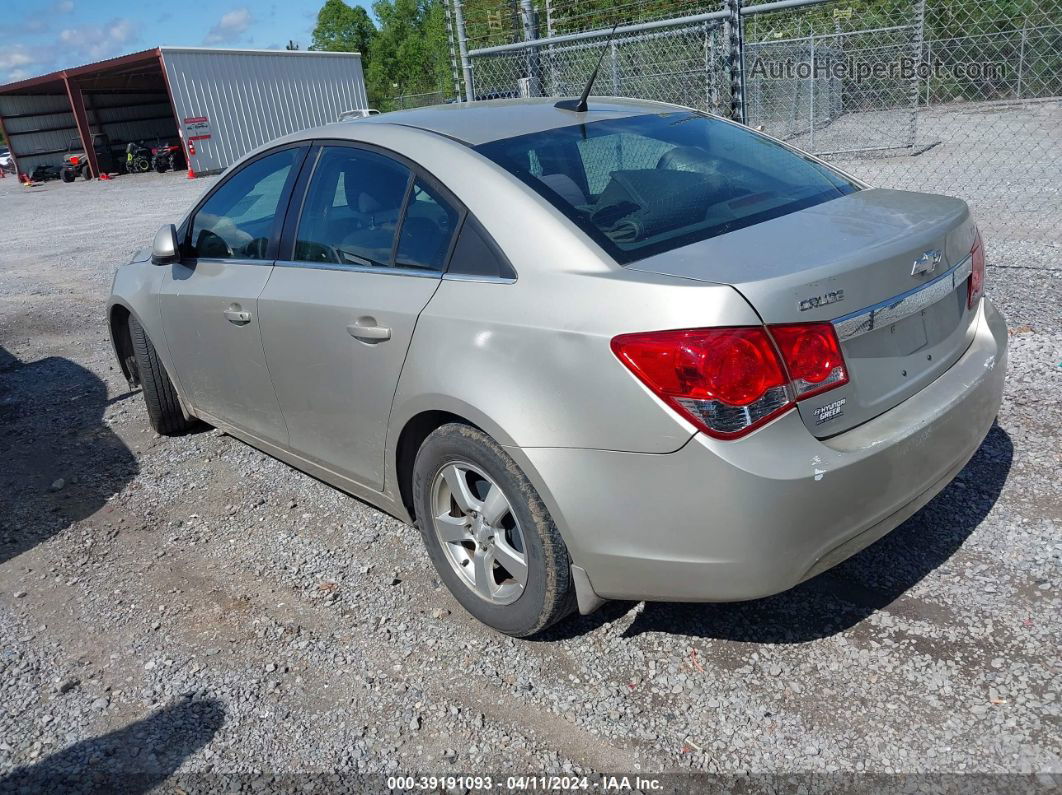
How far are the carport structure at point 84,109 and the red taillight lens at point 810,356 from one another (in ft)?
109

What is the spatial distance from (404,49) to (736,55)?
62089mm

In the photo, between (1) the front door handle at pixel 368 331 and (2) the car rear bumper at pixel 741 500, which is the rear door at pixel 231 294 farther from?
(2) the car rear bumper at pixel 741 500

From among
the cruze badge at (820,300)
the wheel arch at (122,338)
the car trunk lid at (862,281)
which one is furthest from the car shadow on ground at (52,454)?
the cruze badge at (820,300)

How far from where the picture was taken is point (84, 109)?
32.6 m

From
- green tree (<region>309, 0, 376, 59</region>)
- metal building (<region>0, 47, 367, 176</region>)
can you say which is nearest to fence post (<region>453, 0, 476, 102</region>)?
metal building (<region>0, 47, 367, 176</region>)

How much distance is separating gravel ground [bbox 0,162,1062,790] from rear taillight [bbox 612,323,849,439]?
0.94 metres

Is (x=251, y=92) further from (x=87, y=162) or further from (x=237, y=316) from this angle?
(x=237, y=316)

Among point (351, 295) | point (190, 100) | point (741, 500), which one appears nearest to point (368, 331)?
point (351, 295)

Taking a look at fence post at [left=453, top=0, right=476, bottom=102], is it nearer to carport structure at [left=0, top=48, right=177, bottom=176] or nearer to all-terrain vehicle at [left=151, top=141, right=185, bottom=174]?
carport structure at [left=0, top=48, right=177, bottom=176]

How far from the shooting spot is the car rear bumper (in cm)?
221

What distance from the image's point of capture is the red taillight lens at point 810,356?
→ 2217 millimetres

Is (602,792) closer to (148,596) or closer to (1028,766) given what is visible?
(1028,766)

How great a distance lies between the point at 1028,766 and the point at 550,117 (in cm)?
260

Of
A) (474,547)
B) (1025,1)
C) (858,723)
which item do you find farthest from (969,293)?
(1025,1)
